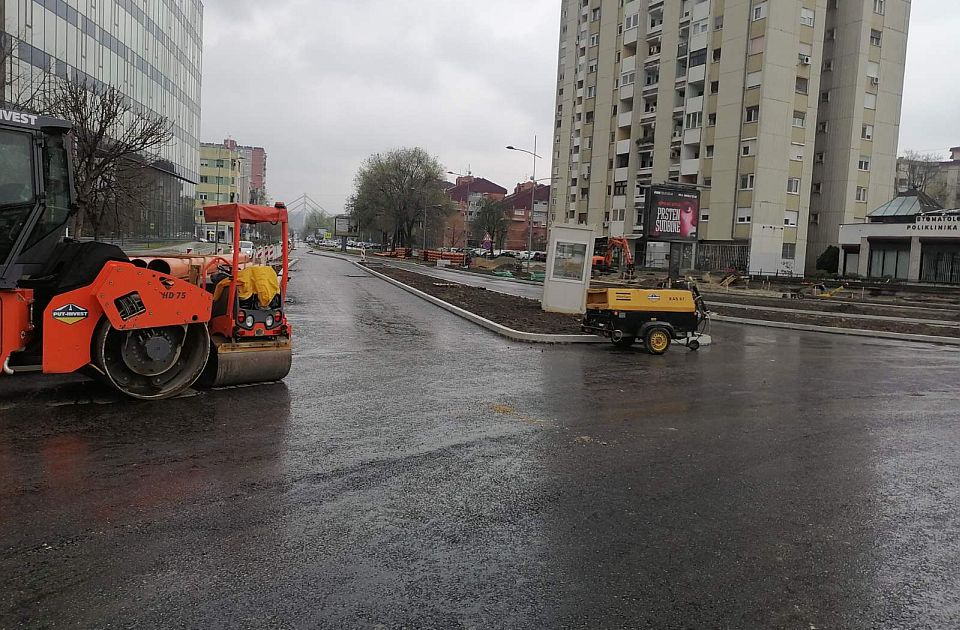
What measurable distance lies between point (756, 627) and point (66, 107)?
21.0m

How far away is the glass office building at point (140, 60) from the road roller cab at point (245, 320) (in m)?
13.1

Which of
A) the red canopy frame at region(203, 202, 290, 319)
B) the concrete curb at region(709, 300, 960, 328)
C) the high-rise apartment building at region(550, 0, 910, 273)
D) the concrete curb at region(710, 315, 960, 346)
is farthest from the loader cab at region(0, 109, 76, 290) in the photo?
the high-rise apartment building at region(550, 0, 910, 273)

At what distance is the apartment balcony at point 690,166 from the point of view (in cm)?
5944

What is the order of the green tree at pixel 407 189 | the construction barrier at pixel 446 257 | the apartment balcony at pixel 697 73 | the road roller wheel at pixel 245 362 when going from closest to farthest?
the road roller wheel at pixel 245 362 < the apartment balcony at pixel 697 73 < the construction barrier at pixel 446 257 < the green tree at pixel 407 189

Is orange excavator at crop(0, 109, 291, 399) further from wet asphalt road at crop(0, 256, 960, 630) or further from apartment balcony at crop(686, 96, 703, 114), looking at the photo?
apartment balcony at crop(686, 96, 703, 114)

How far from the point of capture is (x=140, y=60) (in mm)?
50031

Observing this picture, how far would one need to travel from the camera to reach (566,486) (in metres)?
5.77

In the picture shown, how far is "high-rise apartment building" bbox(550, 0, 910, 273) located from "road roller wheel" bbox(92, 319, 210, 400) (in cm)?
4409

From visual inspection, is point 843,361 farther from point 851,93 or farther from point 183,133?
point 183,133

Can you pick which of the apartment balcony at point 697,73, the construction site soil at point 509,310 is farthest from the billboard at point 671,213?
the apartment balcony at point 697,73

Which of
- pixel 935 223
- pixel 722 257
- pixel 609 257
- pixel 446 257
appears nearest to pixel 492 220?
pixel 446 257

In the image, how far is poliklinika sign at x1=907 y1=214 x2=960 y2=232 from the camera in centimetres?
4528

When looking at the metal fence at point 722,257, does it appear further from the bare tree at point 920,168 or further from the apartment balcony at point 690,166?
the bare tree at point 920,168

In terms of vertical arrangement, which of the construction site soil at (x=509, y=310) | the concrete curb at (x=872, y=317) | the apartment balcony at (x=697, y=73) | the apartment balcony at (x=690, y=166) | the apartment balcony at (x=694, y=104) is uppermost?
the apartment balcony at (x=697, y=73)
